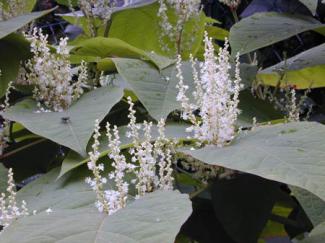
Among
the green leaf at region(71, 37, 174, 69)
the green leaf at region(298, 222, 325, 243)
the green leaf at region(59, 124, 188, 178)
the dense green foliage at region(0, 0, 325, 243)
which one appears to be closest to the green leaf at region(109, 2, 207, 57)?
the dense green foliage at region(0, 0, 325, 243)

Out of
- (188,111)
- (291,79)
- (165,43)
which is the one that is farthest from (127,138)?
(291,79)

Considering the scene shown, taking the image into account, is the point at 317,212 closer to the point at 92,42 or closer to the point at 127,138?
the point at 127,138

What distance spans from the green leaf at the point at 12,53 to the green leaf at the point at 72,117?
3.3 inches

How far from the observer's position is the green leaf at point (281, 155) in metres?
0.57

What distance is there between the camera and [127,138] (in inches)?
30.7

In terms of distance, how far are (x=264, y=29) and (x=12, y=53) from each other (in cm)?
43

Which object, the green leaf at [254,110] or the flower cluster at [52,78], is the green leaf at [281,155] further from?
the flower cluster at [52,78]

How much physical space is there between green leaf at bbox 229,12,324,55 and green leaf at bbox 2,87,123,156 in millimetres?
228

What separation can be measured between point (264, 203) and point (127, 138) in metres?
0.22

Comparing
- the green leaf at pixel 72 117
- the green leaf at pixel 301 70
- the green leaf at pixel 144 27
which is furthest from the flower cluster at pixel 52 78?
the green leaf at pixel 301 70

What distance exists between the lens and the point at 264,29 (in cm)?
100

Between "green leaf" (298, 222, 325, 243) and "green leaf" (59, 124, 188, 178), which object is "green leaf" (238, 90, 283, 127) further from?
"green leaf" (298, 222, 325, 243)

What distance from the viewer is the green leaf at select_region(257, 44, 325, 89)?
1.00 meters

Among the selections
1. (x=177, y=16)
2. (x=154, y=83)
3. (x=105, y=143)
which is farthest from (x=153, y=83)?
(x=177, y=16)
